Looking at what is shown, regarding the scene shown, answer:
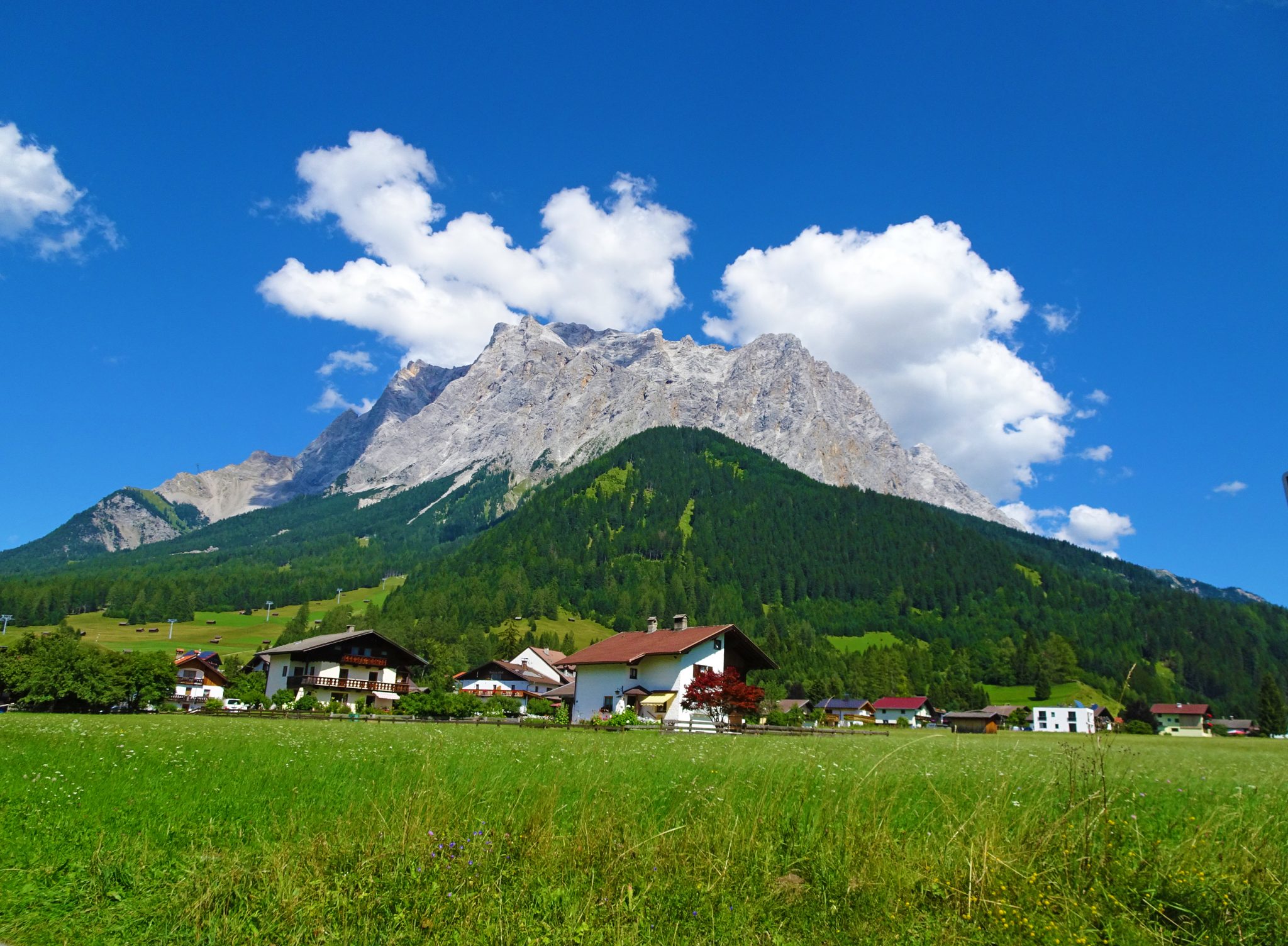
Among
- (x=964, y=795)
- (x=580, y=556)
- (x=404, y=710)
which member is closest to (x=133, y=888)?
(x=964, y=795)

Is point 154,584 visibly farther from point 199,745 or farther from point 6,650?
point 199,745

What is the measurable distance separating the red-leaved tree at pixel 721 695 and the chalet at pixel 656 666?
2.43 m

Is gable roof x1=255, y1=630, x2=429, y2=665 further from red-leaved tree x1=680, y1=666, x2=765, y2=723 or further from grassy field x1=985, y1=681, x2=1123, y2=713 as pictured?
grassy field x1=985, y1=681, x2=1123, y2=713

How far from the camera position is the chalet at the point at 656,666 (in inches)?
1923

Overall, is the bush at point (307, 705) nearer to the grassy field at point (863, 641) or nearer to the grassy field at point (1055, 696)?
the grassy field at point (1055, 696)

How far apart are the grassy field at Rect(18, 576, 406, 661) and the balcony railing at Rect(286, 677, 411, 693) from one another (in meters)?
52.6

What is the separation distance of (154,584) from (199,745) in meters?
187

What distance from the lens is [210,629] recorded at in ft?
489

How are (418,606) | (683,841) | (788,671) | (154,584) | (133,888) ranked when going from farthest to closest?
(154,584) → (418,606) → (788,671) → (683,841) → (133,888)

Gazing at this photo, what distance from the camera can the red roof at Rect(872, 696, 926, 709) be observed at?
392 feet

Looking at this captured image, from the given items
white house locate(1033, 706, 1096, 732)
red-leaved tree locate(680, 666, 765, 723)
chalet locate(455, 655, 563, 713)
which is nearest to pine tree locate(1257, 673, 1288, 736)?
white house locate(1033, 706, 1096, 732)

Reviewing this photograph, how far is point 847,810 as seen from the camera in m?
8.05

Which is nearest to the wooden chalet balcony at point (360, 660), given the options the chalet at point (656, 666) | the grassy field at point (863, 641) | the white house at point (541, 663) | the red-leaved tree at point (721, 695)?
the chalet at point (656, 666)

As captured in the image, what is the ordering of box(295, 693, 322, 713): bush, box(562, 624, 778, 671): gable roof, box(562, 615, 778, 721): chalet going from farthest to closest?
box(562, 624, 778, 671): gable roof, box(562, 615, 778, 721): chalet, box(295, 693, 322, 713): bush
